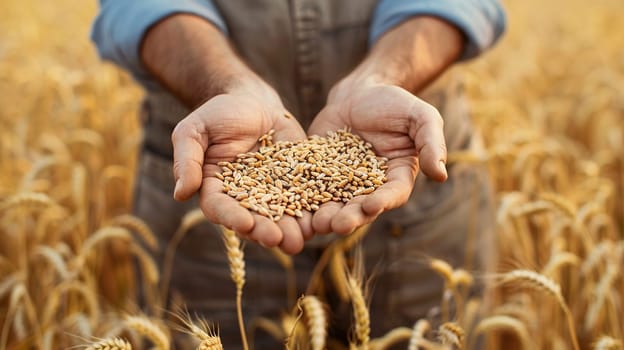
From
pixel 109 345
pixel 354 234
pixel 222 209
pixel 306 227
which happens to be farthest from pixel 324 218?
pixel 354 234

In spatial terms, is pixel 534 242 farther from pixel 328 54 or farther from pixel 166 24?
pixel 166 24

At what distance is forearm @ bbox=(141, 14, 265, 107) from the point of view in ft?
4.48

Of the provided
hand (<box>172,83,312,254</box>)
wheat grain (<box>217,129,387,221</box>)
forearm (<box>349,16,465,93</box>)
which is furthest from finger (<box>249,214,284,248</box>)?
forearm (<box>349,16,465,93</box>)

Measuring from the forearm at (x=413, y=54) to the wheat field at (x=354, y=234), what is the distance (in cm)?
36

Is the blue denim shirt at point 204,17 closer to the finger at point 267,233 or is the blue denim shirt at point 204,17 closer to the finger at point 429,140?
the finger at point 429,140

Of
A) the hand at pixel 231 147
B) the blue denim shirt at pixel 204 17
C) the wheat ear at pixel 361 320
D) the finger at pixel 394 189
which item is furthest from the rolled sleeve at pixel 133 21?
the wheat ear at pixel 361 320

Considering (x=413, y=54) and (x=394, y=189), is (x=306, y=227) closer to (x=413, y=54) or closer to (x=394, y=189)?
(x=394, y=189)

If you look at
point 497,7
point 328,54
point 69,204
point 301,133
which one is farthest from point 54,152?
point 497,7

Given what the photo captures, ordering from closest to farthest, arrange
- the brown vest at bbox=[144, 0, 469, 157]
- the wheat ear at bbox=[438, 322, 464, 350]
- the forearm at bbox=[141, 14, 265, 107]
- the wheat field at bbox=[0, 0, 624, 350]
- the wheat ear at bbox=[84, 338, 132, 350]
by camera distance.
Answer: the wheat ear at bbox=[84, 338, 132, 350] → the wheat ear at bbox=[438, 322, 464, 350] → the forearm at bbox=[141, 14, 265, 107] → the wheat field at bbox=[0, 0, 624, 350] → the brown vest at bbox=[144, 0, 469, 157]

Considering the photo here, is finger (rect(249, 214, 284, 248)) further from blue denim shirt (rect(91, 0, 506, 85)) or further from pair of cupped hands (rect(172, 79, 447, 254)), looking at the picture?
blue denim shirt (rect(91, 0, 506, 85))

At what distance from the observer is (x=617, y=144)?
2.93m

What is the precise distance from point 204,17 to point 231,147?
49 cm

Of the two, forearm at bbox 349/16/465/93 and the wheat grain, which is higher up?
forearm at bbox 349/16/465/93

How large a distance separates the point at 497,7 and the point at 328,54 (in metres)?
0.52
